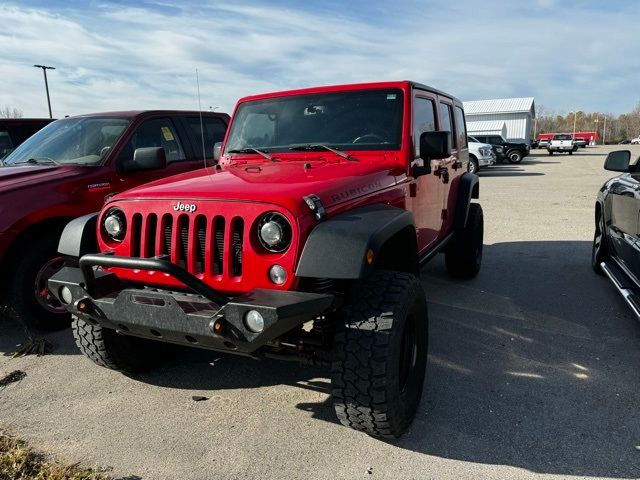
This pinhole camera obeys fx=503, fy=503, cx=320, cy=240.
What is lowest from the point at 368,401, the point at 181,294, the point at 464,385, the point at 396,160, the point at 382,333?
the point at 464,385

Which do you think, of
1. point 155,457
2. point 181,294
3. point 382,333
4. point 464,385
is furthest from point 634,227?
point 155,457

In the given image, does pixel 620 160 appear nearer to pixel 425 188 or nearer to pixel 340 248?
pixel 425 188

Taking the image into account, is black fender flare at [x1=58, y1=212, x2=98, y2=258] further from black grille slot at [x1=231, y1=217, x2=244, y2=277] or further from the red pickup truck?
the red pickup truck

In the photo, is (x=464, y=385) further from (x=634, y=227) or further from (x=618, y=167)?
(x=618, y=167)

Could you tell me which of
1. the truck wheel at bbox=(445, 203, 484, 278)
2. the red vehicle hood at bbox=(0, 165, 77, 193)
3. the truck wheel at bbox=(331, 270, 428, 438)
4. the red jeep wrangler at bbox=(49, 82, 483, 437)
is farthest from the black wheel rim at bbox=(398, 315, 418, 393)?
the red vehicle hood at bbox=(0, 165, 77, 193)

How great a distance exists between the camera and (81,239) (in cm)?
302

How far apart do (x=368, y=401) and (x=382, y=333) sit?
1.16 ft

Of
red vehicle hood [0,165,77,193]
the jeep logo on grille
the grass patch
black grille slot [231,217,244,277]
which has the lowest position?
the grass patch

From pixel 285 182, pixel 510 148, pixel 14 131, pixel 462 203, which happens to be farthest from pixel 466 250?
pixel 510 148

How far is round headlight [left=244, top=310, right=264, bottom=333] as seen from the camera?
222 cm

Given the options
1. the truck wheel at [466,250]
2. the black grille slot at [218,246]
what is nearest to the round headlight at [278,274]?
the black grille slot at [218,246]

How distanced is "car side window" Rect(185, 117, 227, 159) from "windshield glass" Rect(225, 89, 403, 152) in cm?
185

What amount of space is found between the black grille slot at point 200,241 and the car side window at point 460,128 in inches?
144

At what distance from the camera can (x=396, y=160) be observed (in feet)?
11.8
